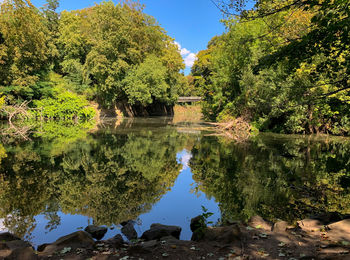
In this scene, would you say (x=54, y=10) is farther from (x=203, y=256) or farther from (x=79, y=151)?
(x=203, y=256)

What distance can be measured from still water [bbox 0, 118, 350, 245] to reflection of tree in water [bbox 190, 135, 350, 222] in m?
0.02

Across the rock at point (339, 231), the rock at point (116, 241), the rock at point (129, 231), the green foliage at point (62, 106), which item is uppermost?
the green foliage at point (62, 106)

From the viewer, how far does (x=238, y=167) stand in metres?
9.23

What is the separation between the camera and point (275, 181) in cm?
756

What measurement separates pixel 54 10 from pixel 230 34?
35.6m

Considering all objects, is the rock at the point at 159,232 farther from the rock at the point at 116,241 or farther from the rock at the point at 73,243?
the rock at the point at 73,243

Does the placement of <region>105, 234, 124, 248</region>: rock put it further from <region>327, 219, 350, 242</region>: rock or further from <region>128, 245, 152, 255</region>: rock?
<region>327, 219, 350, 242</region>: rock

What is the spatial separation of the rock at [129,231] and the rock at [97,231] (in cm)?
34

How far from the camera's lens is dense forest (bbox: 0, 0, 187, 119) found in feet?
91.8

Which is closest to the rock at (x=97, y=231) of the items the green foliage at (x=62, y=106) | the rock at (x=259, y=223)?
the rock at (x=259, y=223)

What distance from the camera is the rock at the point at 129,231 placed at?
13.9 feet

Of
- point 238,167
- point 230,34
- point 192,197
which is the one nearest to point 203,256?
point 192,197

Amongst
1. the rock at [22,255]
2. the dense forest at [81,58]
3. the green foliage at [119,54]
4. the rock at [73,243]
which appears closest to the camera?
the rock at [22,255]


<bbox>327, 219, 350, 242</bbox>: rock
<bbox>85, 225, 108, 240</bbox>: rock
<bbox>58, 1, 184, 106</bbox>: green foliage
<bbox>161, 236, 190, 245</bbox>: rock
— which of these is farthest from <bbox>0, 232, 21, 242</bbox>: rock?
<bbox>58, 1, 184, 106</bbox>: green foliage
